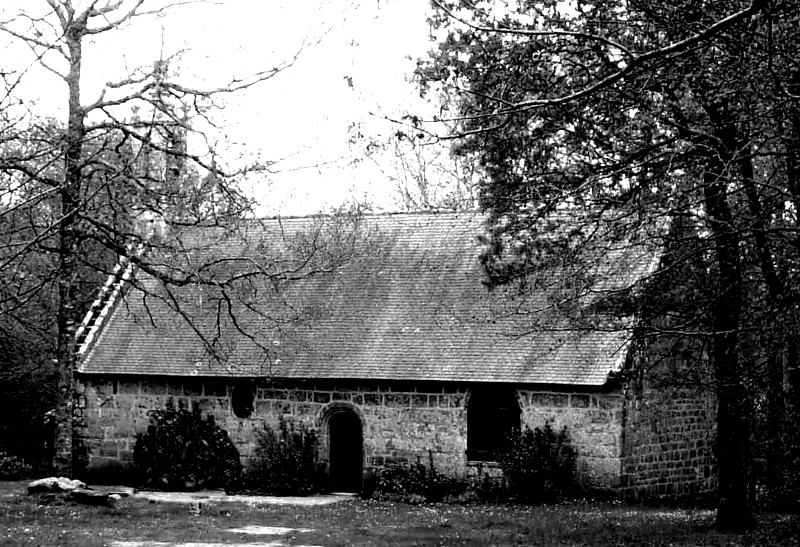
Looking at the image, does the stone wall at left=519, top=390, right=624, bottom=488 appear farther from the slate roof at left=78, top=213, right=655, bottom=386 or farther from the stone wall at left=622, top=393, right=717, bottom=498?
the slate roof at left=78, top=213, right=655, bottom=386

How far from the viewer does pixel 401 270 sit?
2609 centimetres

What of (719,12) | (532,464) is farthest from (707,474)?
(719,12)

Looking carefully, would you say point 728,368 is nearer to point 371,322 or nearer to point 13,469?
point 371,322

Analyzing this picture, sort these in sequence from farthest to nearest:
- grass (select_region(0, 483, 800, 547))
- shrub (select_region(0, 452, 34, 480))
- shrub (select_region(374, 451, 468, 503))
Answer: shrub (select_region(0, 452, 34, 480)) → shrub (select_region(374, 451, 468, 503)) → grass (select_region(0, 483, 800, 547))

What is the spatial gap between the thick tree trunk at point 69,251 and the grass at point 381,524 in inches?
54.6

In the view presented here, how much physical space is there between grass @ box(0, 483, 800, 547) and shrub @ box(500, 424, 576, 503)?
67cm

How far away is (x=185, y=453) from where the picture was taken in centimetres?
2486

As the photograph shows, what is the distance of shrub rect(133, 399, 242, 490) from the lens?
80.6 feet

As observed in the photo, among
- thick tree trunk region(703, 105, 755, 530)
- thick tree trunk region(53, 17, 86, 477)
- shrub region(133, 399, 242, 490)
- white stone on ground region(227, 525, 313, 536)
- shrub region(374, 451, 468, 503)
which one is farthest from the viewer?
shrub region(133, 399, 242, 490)

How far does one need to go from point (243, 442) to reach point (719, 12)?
56.6ft

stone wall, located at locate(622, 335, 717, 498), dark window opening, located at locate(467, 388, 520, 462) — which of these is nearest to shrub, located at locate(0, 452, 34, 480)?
dark window opening, located at locate(467, 388, 520, 462)

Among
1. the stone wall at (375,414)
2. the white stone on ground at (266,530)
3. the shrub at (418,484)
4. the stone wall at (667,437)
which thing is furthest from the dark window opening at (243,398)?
the stone wall at (667,437)

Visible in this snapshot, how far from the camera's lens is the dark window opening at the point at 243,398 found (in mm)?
25109

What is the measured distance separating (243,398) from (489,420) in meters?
5.90
